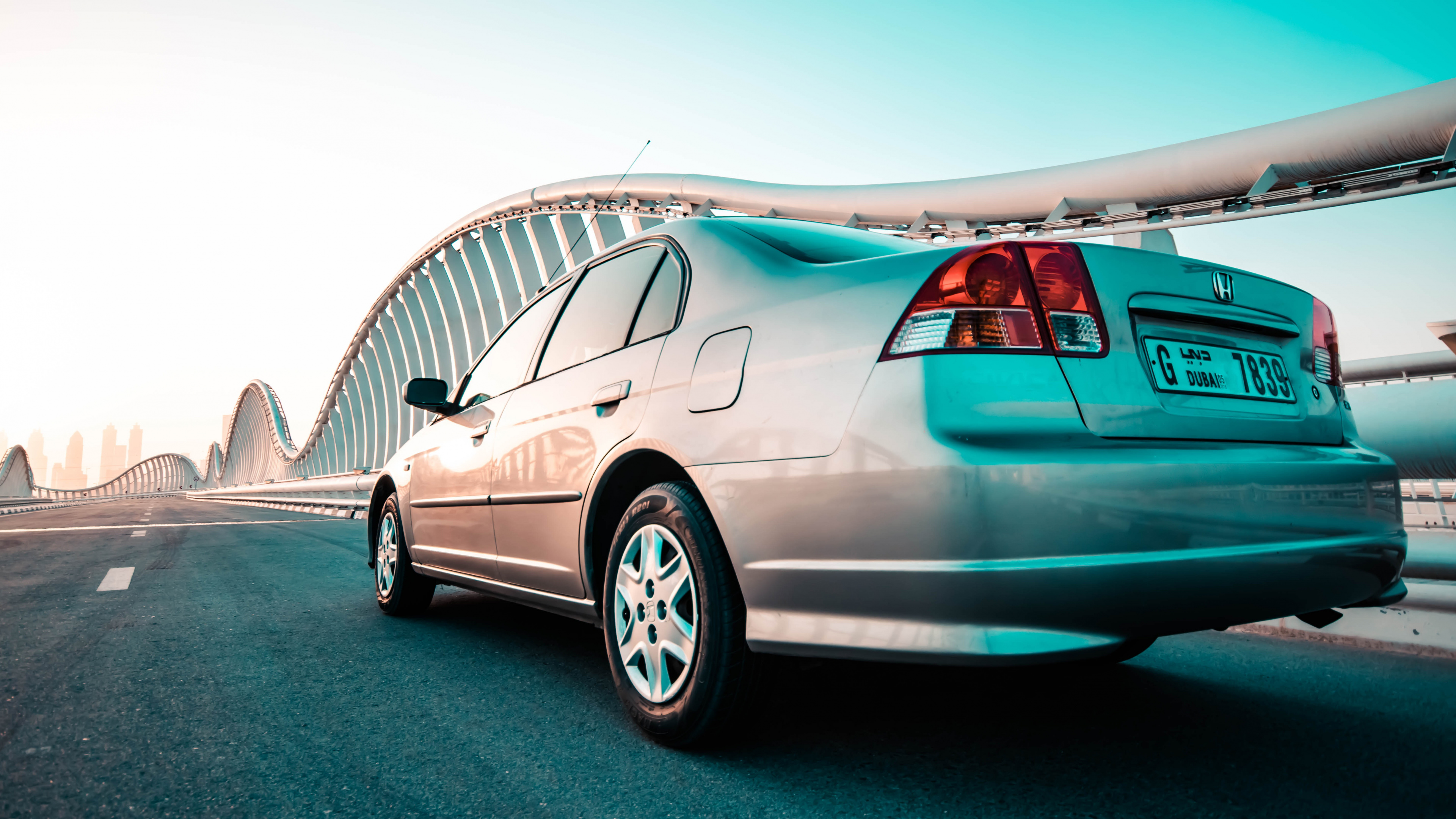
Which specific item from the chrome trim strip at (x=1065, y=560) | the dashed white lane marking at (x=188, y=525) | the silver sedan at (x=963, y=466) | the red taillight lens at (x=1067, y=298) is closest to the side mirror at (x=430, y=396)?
the silver sedan at (x=963, y=466)

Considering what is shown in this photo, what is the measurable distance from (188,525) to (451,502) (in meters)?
15.3

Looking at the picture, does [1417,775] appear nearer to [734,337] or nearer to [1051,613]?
[1051,613]

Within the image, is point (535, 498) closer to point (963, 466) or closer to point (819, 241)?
point (819, 241)

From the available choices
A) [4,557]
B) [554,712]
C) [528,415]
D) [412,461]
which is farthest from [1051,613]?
[4,557]

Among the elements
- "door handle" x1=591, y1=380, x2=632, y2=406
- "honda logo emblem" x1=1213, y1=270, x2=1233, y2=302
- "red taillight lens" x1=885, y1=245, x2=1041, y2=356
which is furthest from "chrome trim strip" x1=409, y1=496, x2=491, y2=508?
"honda logo emblem" x1=1213, y1=270, x2=1233, y2=302

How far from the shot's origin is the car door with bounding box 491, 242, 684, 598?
8.62ft

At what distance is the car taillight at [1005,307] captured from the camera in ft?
5.78

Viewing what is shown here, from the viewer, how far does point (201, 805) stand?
1.85 metres

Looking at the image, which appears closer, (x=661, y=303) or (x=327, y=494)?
(x=661, y=303)

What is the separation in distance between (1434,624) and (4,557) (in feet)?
35.7

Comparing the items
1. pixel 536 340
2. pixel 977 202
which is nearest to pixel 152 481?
pixel 977 202

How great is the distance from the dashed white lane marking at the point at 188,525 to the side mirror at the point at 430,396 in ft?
40.9

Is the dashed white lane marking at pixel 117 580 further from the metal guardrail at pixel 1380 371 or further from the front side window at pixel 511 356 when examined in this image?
the metal guardrail at pixel 1380 371

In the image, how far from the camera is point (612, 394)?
263cm
